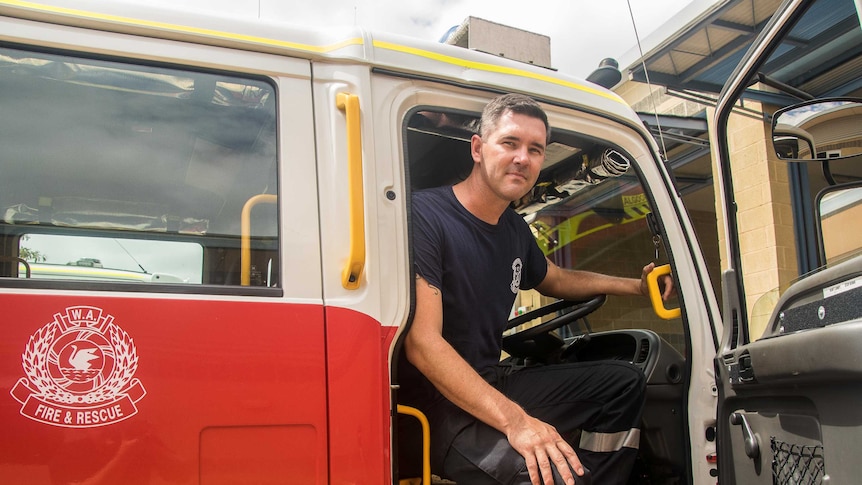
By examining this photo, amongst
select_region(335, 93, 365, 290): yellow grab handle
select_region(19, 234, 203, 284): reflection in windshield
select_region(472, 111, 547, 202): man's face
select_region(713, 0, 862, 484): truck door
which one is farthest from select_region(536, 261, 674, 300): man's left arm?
select_region(19, 234, 203, 284): reflection in windshield

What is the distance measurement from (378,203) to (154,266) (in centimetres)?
64

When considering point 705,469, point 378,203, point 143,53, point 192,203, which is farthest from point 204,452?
point 705,469

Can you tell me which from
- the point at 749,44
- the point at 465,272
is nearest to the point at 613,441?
the point at 465,272

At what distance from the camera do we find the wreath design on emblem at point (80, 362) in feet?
5.50

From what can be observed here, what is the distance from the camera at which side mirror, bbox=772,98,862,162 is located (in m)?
1.91

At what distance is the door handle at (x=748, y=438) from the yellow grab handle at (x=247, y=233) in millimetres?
1536

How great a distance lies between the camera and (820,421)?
5.74 ft

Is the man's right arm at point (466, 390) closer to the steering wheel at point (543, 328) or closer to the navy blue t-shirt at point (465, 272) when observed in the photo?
the navy blue t-shirt at point (465, 272)

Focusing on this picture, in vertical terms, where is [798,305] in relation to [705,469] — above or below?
above

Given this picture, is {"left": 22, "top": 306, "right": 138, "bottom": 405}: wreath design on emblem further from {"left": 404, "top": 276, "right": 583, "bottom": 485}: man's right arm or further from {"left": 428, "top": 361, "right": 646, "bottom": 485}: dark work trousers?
{"left": 428, "top": 361, "right": 646, "bottom": 485}: dark work trousers

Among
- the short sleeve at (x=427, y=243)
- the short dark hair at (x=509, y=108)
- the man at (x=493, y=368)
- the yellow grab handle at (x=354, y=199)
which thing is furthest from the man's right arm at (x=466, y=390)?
the short dark hair at (x=509, y=108)

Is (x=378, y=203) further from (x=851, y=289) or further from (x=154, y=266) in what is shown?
(x=851, y=289)

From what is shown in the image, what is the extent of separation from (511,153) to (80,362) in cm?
149

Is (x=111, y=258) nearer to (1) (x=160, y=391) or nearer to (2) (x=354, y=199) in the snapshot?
(1) (x=160, y=391)
